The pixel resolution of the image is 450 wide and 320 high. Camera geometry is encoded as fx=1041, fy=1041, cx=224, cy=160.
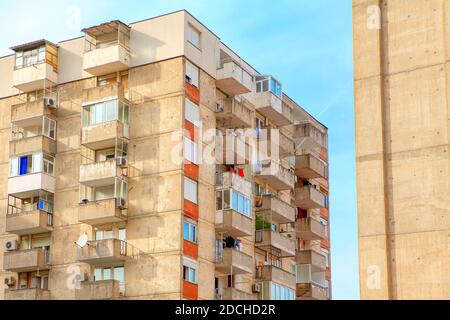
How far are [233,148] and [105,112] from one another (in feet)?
22.4

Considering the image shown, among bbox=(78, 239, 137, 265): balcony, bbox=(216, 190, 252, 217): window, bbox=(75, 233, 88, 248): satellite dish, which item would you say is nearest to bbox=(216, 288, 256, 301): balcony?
bbox=(216, 190, 252, 217): window

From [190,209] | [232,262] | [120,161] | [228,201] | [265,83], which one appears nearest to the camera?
[190,209]

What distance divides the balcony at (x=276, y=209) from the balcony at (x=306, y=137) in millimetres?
5934

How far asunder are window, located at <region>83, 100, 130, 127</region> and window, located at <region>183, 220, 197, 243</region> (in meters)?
6.21

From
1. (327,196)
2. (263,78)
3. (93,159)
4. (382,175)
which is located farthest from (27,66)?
(382,175)

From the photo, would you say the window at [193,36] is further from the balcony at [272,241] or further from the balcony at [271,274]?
the balcony at [271,274]

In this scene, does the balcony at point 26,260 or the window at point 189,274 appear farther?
the balcony at point 26,260

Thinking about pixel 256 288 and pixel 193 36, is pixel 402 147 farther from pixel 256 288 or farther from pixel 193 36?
pixel 256 288

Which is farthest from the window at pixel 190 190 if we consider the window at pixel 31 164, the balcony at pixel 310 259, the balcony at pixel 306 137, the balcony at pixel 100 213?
the balcony at pixel 306 137

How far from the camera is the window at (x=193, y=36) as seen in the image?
51.2 meters

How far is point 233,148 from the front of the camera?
53281 millimetres

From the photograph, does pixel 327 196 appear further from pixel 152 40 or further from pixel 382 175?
pixel 382 175

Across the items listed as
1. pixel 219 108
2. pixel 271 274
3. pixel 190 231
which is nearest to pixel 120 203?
pixel 190 231

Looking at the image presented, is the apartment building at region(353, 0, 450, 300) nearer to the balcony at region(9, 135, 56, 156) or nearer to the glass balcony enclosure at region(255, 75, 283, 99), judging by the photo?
the balcony at region(9, 135, 56, 156)
